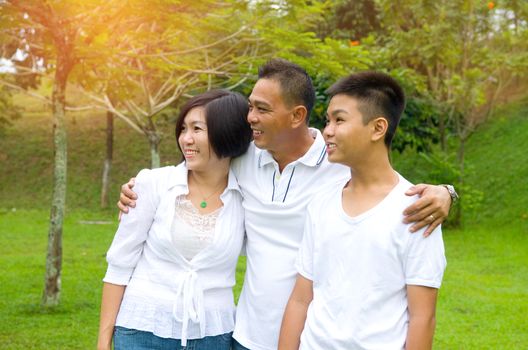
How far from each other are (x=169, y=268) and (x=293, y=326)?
1.64ft

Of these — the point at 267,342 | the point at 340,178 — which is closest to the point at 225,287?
the point at 267,342

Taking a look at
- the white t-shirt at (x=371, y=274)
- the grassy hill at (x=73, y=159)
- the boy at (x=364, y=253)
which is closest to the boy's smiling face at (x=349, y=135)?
the boy at (x=364, y=253)

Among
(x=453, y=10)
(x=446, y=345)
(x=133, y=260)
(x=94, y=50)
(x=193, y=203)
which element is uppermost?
(x=453, y=10)

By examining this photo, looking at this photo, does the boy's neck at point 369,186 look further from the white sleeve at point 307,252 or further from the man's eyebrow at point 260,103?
the man's eyebrow at point 260,103

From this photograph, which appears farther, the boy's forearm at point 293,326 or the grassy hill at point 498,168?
the grassy hill at point 498,168

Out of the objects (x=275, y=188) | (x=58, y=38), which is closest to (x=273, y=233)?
(x=275, y=188)

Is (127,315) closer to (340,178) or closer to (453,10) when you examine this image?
(340,178)

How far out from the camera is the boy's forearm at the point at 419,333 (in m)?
2.14

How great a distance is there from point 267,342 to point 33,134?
22935 millimetres

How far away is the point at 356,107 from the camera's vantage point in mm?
2297

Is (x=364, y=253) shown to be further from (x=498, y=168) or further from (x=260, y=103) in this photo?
(x=498, y=168)

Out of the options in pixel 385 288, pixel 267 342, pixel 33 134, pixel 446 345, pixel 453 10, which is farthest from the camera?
pixel 33 134

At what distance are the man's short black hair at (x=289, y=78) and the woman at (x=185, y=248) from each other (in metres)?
0.15

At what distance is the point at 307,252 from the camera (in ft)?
7.73
